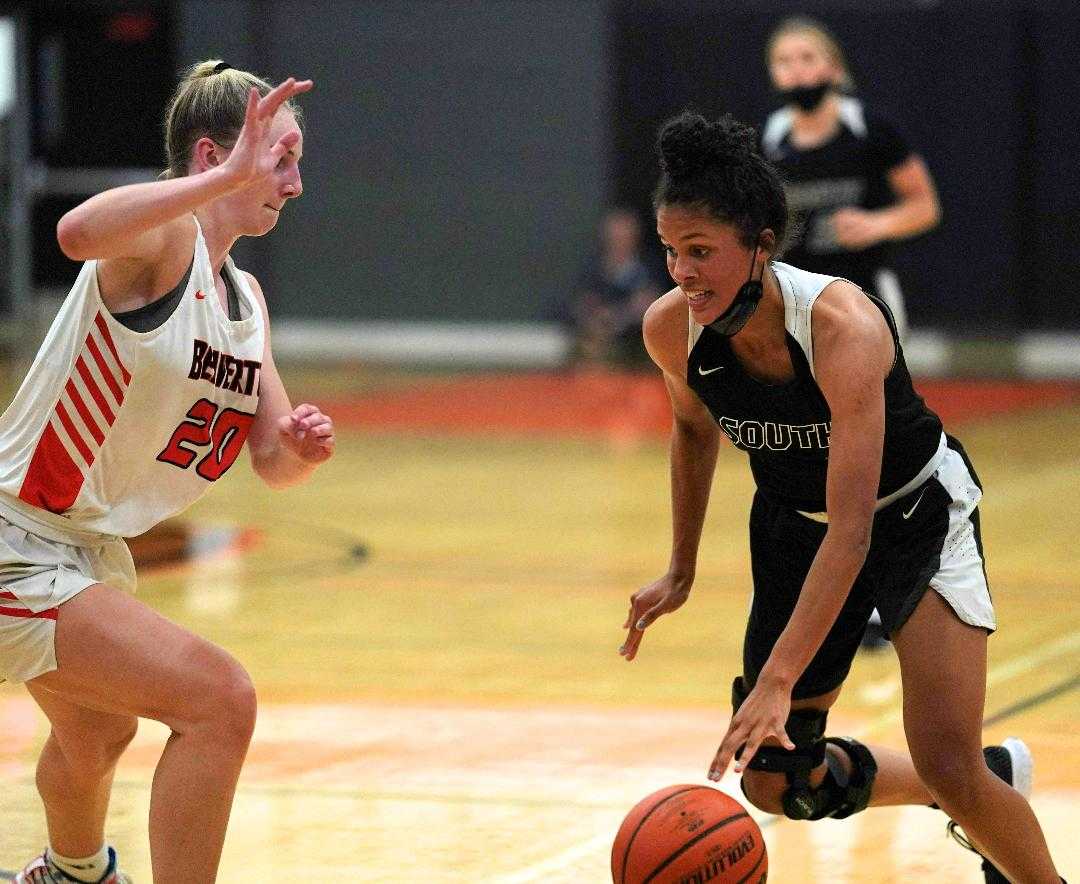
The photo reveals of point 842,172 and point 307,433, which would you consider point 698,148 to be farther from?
point 842,172

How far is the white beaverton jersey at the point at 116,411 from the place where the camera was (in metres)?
3.88

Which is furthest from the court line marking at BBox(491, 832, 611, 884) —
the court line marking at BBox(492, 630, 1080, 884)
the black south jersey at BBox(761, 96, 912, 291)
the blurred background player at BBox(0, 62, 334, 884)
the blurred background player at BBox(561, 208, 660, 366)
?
the blurred background player at BBox(561, 208, 660, 366)

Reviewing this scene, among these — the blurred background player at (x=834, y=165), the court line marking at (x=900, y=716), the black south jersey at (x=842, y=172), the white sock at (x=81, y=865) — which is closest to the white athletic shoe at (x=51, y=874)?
the white sock at (x=81, y=865)

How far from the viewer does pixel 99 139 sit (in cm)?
2198

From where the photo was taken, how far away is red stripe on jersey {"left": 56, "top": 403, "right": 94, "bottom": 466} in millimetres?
3914

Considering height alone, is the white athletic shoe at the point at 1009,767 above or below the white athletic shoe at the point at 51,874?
above

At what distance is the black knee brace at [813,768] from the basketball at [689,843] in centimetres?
30

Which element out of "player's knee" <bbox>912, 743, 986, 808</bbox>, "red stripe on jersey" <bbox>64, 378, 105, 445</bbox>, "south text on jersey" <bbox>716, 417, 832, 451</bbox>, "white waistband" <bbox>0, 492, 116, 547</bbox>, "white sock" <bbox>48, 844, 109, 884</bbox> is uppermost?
"red stripe on jersey" <bbox>64, 378, 105, 445</bbox>

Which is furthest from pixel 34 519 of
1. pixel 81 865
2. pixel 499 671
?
pixel 499 671

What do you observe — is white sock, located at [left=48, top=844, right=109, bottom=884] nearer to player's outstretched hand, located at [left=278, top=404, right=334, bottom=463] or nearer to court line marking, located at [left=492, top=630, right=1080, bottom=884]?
court line marking, located at [left=492, top=630, right=1080, bottom=884]

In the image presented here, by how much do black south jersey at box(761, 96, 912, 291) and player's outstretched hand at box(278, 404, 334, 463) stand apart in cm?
399

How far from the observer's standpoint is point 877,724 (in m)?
6.27

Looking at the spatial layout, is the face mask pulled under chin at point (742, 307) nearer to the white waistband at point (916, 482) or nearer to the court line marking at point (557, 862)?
the white waistband at point (916, 482)

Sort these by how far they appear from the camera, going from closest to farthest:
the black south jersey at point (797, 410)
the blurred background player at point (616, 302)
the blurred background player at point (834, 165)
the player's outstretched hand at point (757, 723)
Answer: the player's outstretched hand at point (757, 723) < the black south jersey at point (797, 410) < the blurred background player at point (834, 165) < the blurred background player at point (616, 302)
